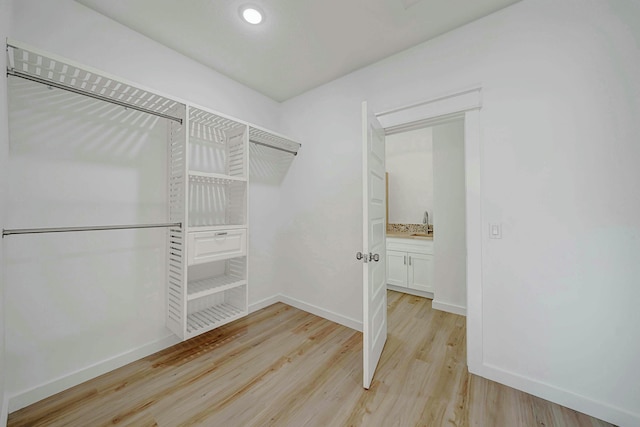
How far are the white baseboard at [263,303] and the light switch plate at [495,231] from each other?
2.49m

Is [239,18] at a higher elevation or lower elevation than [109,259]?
higher

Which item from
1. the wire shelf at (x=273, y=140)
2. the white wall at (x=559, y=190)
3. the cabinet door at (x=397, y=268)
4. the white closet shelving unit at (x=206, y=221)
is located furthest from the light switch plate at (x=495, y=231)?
the wire shelf at (x=273, y=140)

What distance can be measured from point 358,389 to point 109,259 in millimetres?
2073

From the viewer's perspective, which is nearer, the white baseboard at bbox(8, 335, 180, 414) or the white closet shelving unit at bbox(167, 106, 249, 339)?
the white baseboard at bbox(8, 335, 180, 414)

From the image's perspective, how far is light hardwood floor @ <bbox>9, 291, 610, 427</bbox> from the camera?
4.72 feet

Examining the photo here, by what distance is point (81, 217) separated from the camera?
1.69m

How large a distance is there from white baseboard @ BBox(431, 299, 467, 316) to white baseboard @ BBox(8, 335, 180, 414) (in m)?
2.88

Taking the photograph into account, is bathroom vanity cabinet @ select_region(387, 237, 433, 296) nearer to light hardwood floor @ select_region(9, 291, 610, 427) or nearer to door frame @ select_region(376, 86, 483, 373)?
light hardwood floor @ select_region(9, 291, 610, 427)

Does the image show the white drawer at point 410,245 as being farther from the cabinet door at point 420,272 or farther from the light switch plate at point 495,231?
the light switch plate at point 495,231

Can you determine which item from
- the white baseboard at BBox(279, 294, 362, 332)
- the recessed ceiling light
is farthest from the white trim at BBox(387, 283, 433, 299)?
the recessed ceiling light

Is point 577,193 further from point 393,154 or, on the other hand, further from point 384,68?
point 393,154

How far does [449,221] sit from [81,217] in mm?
3508

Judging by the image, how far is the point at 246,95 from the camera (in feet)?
9.13

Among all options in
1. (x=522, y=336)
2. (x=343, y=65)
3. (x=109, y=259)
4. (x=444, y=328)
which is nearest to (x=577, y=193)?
(x=522, y=336)
